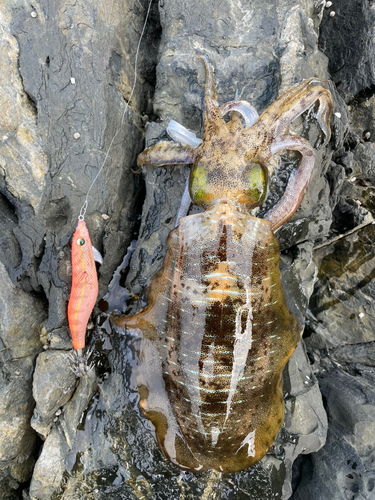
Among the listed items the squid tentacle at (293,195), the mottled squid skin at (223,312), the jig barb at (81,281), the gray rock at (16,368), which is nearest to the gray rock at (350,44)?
the mottled squid skin at (223,312)

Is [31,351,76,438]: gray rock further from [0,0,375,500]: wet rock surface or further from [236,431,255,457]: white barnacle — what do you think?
[236,431,255,457]: white barnacle

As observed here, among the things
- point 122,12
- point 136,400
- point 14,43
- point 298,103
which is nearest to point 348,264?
point 298,103

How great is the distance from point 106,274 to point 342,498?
3.63 metres

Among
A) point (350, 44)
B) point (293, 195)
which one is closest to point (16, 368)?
point (293, 195)

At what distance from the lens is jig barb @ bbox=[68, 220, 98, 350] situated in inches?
155

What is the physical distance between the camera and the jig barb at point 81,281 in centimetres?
395

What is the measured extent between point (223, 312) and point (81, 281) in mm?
1615

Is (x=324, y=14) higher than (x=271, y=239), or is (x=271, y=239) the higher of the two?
(x=324, y=14)

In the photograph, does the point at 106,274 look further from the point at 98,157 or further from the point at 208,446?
the point at 208,446

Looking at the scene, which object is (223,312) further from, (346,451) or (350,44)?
(350,44)

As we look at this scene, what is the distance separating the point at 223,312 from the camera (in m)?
3.35

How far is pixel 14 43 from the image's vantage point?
379 centimetres

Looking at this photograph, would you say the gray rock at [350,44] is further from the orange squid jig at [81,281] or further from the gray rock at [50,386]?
the gray rock at [50,386]

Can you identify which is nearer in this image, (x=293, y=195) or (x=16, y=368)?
(x=293, y=195)
